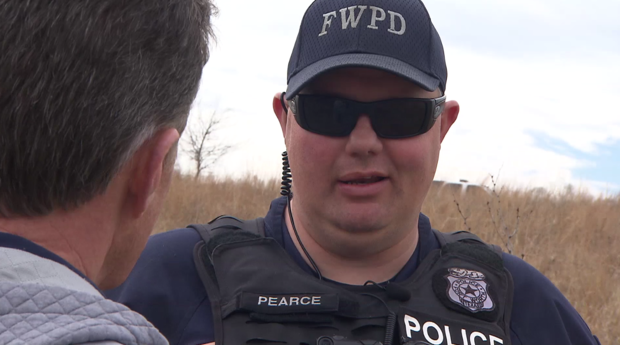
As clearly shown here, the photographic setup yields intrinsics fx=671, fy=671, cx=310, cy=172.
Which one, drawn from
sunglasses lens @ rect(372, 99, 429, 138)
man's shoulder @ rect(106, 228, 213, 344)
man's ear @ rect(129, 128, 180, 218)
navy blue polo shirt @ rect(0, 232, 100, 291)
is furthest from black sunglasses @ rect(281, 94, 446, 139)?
navy blue polo shirt @ rect(0, 232, 100, 291)

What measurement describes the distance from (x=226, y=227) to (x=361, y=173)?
50 cm

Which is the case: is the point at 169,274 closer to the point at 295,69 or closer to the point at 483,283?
the point at 295,69

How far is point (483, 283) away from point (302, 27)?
1.01 metres

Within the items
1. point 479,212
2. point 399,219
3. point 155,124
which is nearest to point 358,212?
point 399,219

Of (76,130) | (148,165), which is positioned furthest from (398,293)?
(76,130)

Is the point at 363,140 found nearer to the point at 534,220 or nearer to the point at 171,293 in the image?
the point at 171,293

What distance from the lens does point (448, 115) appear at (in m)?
2.33

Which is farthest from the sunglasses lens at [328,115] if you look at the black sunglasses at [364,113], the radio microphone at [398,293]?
the radio microphone at [398,293]

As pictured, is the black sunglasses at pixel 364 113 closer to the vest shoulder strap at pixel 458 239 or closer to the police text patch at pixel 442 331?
the vest shoulder strap at pixel 458 239

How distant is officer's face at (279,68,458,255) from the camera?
2.05 m

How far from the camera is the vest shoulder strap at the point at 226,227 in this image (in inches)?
86.3

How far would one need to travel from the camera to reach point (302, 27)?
2.20 metres

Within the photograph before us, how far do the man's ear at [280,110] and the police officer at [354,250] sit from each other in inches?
5.2

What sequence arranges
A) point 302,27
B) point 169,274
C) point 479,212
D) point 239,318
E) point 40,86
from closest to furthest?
1. point 40,86
2. point 239,318
3. point 169,274
4. point 302,27
5. point 479,212
